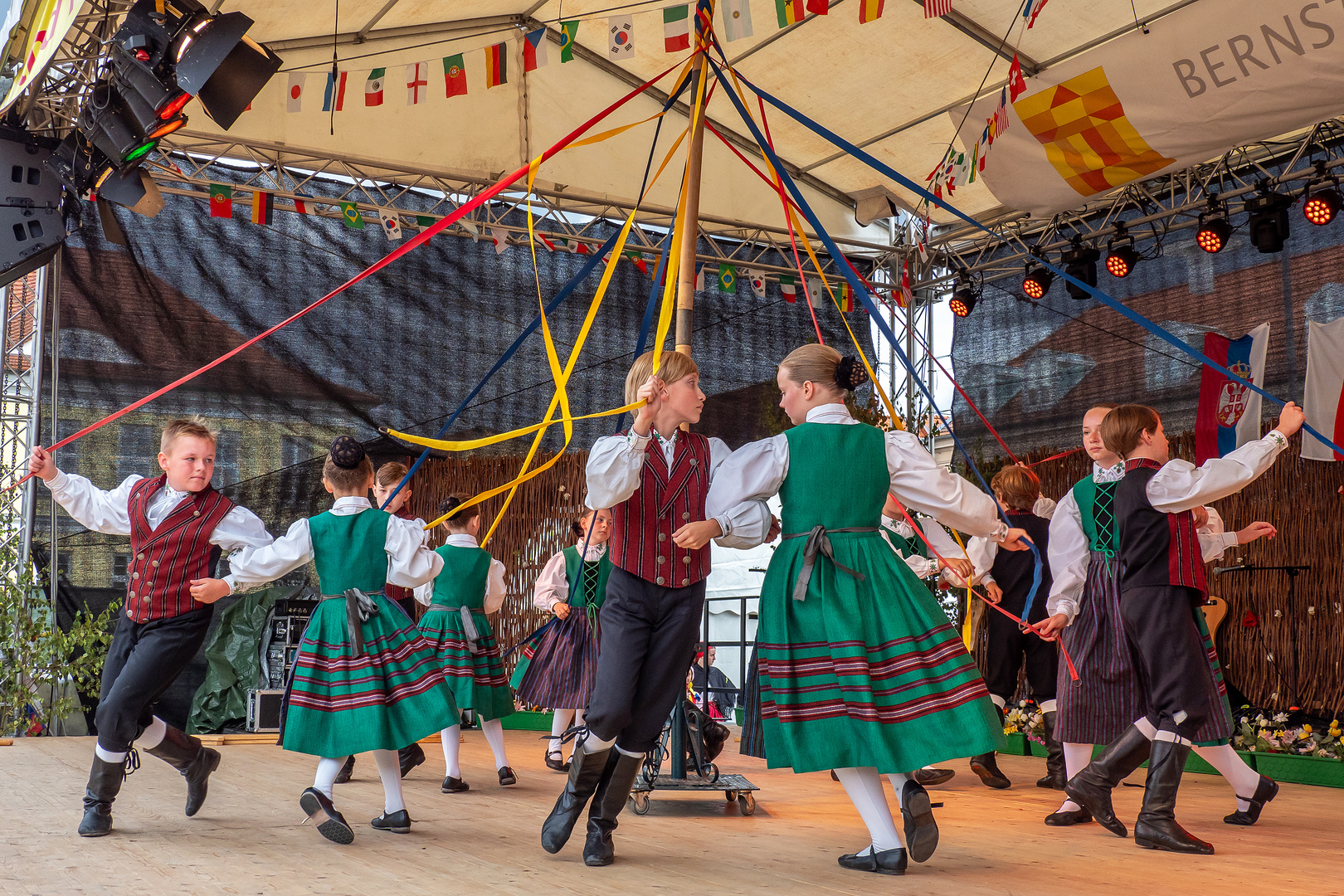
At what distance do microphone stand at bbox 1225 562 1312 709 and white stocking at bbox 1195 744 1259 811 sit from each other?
8.49 ft

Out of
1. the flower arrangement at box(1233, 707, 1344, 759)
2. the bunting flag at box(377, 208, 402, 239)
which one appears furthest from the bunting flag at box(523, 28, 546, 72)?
the flower arrangement at box(1233, 707, 1344, 759)

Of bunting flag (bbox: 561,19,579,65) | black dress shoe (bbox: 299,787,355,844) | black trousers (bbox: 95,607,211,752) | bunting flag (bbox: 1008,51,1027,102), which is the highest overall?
bunting flag (bbox: 561,19,579,65)

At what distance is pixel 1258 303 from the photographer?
668 centimetres

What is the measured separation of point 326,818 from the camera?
9.66ft

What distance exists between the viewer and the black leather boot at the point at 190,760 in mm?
3379

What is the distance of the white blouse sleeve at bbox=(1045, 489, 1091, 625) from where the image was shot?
3559mm

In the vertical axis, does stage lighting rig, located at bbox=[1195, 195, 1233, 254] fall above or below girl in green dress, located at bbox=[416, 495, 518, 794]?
above

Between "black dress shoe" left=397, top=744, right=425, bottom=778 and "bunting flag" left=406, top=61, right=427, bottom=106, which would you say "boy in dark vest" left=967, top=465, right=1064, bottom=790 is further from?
"bunting flag" left=406, top=61, right=427, bottom=106

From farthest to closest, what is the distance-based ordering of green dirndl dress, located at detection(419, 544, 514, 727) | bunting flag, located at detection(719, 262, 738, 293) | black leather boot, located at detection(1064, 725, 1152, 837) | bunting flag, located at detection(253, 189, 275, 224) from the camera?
bunting flag, located at detection(719, 262, 738, 293) < bunting flag, located at detection(253, 189, 275, 224) < green dirndl dress, located at detection(419, 544, 514, 727) < black leather boot, located at detection(1064, 725, 1152, 837)

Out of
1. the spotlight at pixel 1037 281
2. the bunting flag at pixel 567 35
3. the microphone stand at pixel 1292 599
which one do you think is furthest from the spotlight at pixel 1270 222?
the bunting flag at pixel 567 35

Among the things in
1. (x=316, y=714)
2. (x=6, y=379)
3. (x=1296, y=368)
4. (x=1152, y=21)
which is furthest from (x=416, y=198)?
(x=1296, y=368)

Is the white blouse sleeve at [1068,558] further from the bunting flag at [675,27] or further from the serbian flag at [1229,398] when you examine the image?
the serbian flag at [1229,398]

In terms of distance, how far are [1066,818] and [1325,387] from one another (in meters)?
3.71

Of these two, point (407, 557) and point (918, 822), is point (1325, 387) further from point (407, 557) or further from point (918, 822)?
point (407, 557)
